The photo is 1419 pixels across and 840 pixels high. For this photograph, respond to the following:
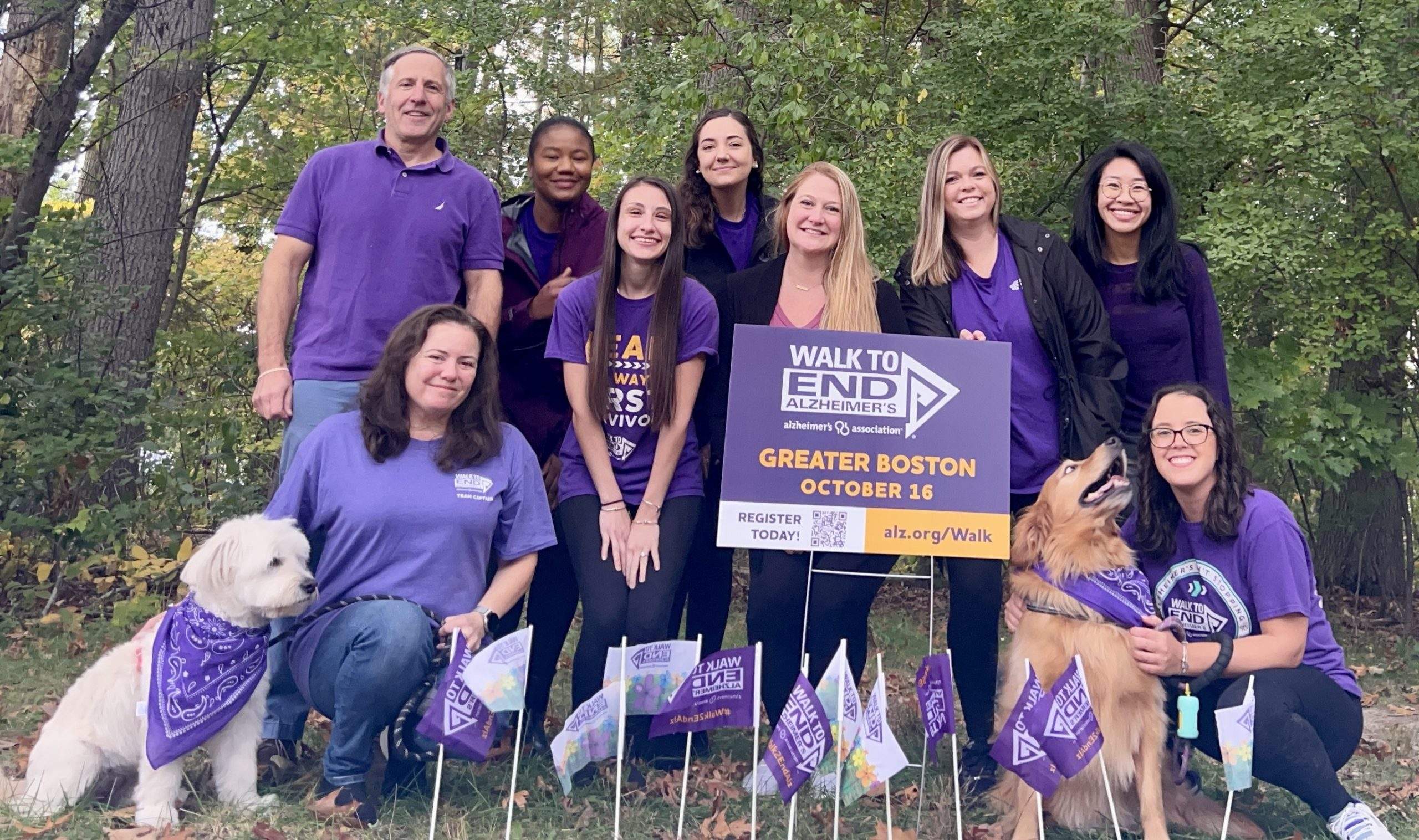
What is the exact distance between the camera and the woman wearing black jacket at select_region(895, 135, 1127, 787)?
4320 millimetres

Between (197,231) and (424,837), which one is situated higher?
(197,231)

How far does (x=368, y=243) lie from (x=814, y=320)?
1.64 metres

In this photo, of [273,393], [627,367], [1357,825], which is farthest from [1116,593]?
[273,393]

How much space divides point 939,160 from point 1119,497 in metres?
1.41

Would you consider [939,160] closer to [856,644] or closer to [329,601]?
[856,644]

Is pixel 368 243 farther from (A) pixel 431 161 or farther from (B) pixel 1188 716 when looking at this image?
(B) pixel 1188 716

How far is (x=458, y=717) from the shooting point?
352 cm

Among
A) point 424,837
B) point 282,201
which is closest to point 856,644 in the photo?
point 424,837

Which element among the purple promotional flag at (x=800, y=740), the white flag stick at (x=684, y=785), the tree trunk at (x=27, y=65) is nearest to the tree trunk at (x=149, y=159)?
the tree trunk at (x=27, y=65)

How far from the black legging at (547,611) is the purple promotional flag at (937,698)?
1.46 metres

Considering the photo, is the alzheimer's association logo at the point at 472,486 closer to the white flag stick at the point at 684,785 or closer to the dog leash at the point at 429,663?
the dog leash at the point at 429,663

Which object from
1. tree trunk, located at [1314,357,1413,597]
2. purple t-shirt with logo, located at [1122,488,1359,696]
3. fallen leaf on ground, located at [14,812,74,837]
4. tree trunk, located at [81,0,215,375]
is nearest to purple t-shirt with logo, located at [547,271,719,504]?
purple t-shirt with logo, located at [1122,488,1359,696]

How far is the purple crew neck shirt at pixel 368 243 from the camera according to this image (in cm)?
434

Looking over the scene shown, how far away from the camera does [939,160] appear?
177 inches
